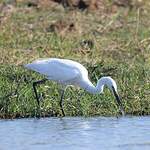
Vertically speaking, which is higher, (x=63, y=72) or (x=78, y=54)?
(x=63, y=72)

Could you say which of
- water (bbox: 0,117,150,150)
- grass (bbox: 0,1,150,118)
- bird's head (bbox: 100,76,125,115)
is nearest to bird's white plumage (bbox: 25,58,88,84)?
grass (bbox: 0,1,150,118)

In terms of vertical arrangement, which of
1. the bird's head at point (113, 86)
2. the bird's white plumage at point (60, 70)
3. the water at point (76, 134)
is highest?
the bird's white plumage at point (60, 70)

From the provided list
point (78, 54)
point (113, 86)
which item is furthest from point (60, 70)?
point (78, 54)

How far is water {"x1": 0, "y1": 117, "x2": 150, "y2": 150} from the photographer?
10.1 metres

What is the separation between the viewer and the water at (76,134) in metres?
10.1

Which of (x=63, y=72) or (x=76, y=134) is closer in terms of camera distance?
(x=76, y=134)

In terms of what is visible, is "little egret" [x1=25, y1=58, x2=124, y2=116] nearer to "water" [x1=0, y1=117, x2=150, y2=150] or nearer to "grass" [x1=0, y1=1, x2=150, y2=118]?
"grass" [x1=0, y1=1, x2=150, y2=118]

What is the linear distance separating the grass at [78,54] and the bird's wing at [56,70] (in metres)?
0.24

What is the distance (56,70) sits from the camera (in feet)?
40.0

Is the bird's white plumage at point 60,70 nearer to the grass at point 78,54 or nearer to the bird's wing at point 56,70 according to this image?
the bird's wing at point 56,70

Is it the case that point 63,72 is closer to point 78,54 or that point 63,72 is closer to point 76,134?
point 76,134

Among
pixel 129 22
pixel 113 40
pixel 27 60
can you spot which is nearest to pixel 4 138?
pixel 27 60

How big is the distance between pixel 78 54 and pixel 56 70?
8.46ft

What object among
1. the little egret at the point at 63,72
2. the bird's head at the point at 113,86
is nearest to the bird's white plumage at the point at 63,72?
the little egret at the point at 63,72
